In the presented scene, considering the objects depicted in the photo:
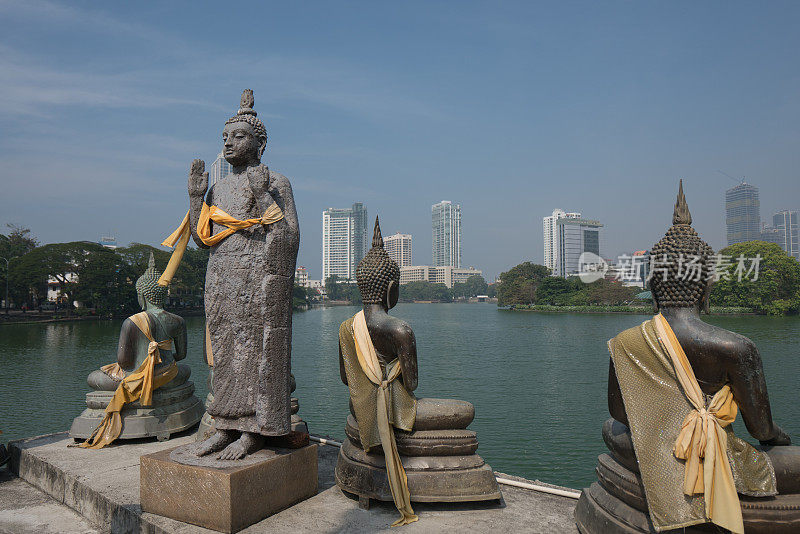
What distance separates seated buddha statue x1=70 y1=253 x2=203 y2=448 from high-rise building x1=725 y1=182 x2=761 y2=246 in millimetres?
108657

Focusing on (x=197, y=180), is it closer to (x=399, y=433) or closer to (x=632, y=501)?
(x=399, y=433)

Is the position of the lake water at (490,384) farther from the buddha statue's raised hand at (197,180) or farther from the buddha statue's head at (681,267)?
the buddha statue's raised hand at (197,180)

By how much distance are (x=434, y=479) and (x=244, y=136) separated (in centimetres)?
312

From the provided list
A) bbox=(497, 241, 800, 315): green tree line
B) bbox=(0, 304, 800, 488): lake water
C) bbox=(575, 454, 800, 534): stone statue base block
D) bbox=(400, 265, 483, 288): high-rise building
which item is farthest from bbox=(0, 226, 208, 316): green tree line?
bbox=(400, 265, 483, 288): high-rise building

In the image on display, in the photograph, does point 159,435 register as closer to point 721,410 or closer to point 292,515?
point 292,515

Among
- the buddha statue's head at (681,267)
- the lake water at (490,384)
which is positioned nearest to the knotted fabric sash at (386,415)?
the buddha statue's head at (681,267)

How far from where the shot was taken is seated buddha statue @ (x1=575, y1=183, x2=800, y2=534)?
282cm

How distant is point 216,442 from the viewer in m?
3.95

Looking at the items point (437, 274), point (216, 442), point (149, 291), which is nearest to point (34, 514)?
point (216, 442)

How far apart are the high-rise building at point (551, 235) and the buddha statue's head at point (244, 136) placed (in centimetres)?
10216

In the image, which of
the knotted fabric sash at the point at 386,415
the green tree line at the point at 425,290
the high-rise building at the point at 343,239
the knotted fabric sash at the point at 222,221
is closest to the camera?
the knotted fabric sash at the point at 386,415

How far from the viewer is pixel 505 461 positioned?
33.3ft

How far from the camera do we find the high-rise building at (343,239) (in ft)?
353

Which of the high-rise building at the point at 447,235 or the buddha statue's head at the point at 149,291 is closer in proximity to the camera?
the buddha statue's head at the point at 149,291
